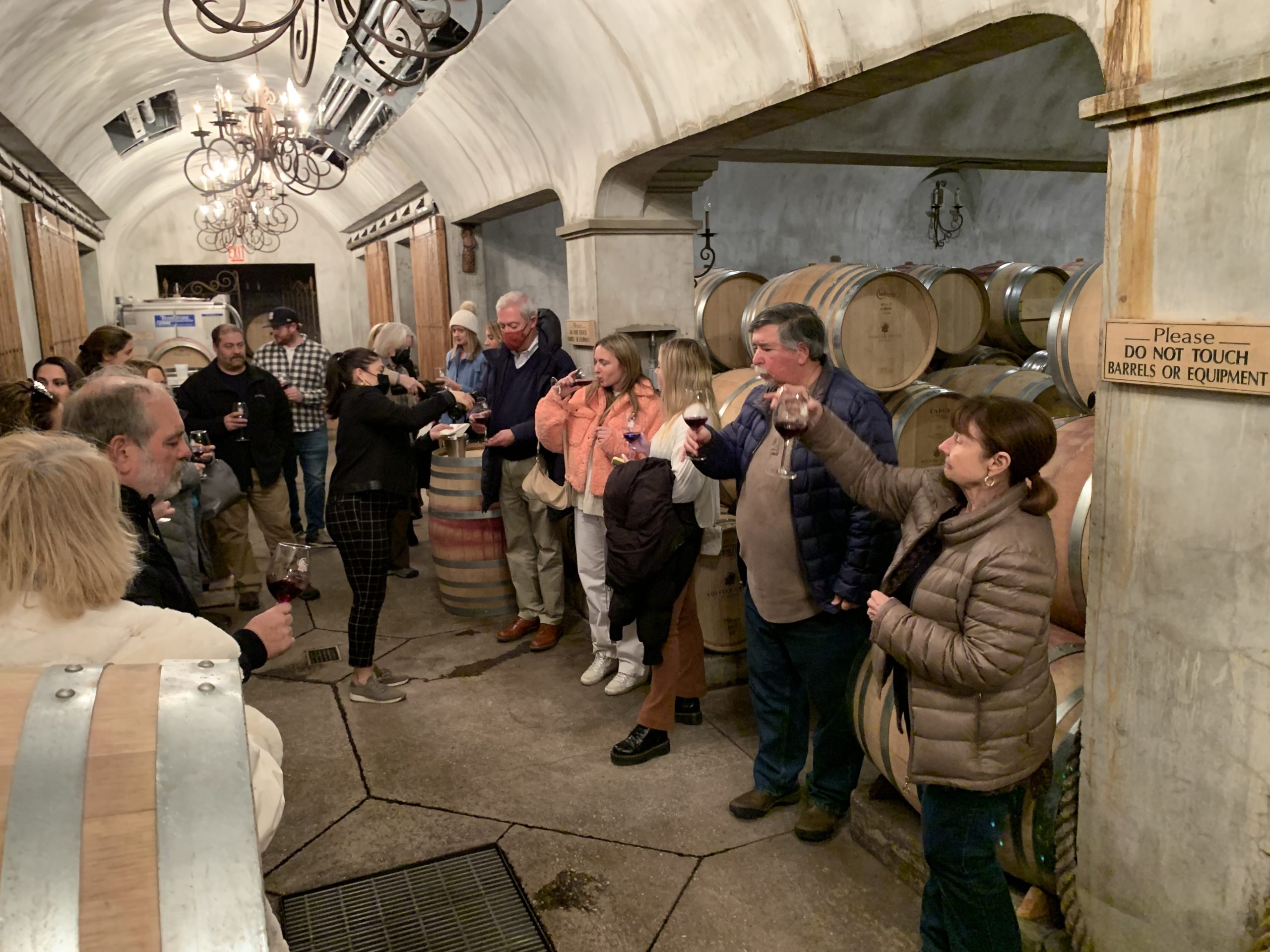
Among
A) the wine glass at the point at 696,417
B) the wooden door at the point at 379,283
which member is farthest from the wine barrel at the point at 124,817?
the wooden door at the point at 379,283

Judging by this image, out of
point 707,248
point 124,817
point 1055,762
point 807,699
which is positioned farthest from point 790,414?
point 707,248

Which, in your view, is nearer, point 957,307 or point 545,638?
point 545,638

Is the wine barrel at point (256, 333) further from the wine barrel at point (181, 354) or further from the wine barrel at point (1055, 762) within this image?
the wine barrel at point (1055, 762)

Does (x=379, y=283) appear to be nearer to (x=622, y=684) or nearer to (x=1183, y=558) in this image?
(x=622, y=684)

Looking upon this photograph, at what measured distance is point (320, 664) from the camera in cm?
452

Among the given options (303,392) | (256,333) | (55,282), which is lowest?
(303,392)

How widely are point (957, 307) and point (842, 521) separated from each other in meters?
2.41

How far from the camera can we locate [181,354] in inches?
415

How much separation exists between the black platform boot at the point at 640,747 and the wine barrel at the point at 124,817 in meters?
2.46

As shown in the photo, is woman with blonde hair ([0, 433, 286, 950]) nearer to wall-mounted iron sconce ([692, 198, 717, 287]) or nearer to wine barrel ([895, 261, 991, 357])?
wine barrel ([895, 261, 991, 357])

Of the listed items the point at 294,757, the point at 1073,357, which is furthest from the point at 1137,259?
the point at 294,757

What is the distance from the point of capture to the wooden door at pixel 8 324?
229 inches

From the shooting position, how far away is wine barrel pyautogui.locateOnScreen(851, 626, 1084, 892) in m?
2.30

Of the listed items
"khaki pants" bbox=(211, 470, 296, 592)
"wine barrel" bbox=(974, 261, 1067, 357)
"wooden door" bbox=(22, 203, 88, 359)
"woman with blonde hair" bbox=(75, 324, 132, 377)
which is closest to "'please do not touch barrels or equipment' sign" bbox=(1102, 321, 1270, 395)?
"wine barrel" bbox=(974, 261, 1067, 357)
